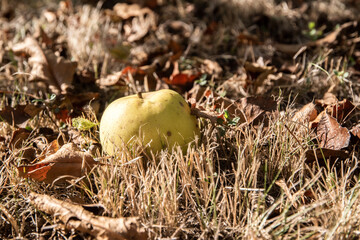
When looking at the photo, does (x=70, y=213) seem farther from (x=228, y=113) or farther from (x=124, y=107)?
(x=228, y=113)

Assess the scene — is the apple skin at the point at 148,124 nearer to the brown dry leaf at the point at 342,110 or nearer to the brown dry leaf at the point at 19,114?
the brown dry leaf at the point at 19,114

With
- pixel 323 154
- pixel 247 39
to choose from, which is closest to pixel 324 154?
pixel 323 154

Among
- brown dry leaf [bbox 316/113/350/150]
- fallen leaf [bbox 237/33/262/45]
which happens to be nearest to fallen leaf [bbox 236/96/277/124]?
brown dry leaf [bbox 316/113/350/150]

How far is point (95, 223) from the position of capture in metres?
1.51

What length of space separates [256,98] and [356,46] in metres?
1.73

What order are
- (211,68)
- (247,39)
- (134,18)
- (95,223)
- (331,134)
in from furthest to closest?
(134,18), (247,39), (211,68), (331,134), (95,223)

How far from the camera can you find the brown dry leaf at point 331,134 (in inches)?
74.5

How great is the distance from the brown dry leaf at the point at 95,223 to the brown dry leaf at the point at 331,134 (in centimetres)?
105

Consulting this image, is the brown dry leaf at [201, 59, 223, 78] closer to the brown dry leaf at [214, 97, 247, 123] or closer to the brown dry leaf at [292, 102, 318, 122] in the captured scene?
the brown dry leaf at [214, 97, 247, 123]

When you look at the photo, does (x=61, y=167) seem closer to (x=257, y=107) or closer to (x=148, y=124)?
(x=148, y=124)

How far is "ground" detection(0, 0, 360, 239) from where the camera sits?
1597 mm

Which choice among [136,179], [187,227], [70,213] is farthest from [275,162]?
[70,213]

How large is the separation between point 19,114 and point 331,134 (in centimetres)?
183

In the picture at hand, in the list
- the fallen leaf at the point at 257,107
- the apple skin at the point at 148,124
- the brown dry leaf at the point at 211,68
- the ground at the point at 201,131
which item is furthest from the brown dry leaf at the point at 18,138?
A: the brown dry leaf at the point at 211,68
